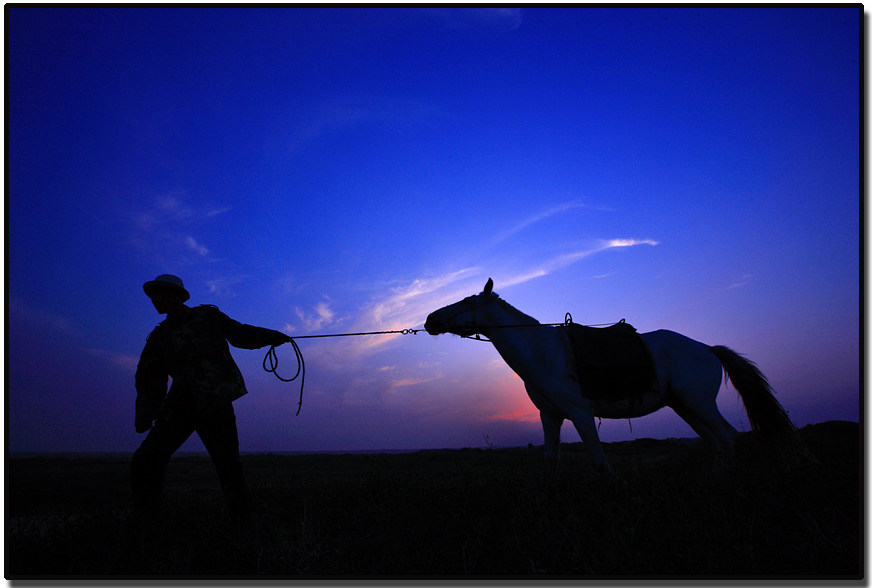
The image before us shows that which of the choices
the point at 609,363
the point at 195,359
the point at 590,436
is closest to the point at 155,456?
the point at 195,359

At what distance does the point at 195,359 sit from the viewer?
4.04 meters

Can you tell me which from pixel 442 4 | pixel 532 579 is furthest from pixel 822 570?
pixel 442 4

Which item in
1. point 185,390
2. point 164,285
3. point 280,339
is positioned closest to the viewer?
point 185,390

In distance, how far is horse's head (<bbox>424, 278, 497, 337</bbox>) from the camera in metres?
6.52

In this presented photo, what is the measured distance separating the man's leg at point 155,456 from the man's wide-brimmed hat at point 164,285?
45.2 inches

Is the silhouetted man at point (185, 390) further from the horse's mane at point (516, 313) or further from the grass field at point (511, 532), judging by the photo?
the horse's mane at point (516, 313)

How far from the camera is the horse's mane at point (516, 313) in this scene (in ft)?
21.5

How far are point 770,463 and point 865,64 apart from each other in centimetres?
424

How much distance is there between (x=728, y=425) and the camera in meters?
6.23

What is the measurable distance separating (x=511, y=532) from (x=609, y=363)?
3.35 meters

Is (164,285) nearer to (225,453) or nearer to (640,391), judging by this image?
(225,453)

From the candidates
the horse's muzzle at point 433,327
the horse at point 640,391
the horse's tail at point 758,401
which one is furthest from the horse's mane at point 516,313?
the horse's tail at point 758,401

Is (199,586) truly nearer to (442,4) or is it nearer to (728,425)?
(442,4)

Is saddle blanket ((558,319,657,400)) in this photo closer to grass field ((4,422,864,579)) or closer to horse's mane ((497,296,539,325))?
horse's mane ((497,296,539,325))
